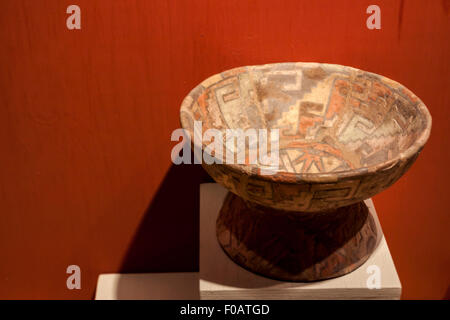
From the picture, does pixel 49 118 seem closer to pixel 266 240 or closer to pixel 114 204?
pixel 114 204

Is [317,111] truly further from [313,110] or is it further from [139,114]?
[139,114]

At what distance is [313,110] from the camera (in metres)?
1.23

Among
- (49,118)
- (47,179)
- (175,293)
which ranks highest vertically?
(49,118)

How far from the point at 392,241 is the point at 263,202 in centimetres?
76

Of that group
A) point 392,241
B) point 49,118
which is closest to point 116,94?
point 49,118

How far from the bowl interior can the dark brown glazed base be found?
0.12 m

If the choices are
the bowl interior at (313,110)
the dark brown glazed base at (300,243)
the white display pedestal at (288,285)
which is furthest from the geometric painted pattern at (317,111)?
the white display pedestal at (288,285)

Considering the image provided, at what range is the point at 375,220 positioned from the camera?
1.20m

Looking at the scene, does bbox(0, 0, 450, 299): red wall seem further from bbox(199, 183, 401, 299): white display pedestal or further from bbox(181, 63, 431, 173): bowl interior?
bbox(199, 183, 401, 299): white display pedestal

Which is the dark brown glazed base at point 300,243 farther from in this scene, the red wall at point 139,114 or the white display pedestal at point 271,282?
the red wall at point 139,114

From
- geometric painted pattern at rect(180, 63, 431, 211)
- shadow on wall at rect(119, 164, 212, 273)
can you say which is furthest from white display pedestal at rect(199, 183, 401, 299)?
shadow on wall at rect(119, 164, 212, 273)

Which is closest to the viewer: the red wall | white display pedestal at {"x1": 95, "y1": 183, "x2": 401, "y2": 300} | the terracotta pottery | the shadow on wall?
the terracotta pottery

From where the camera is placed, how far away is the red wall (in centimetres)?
120

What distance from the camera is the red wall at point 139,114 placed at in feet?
3.95
